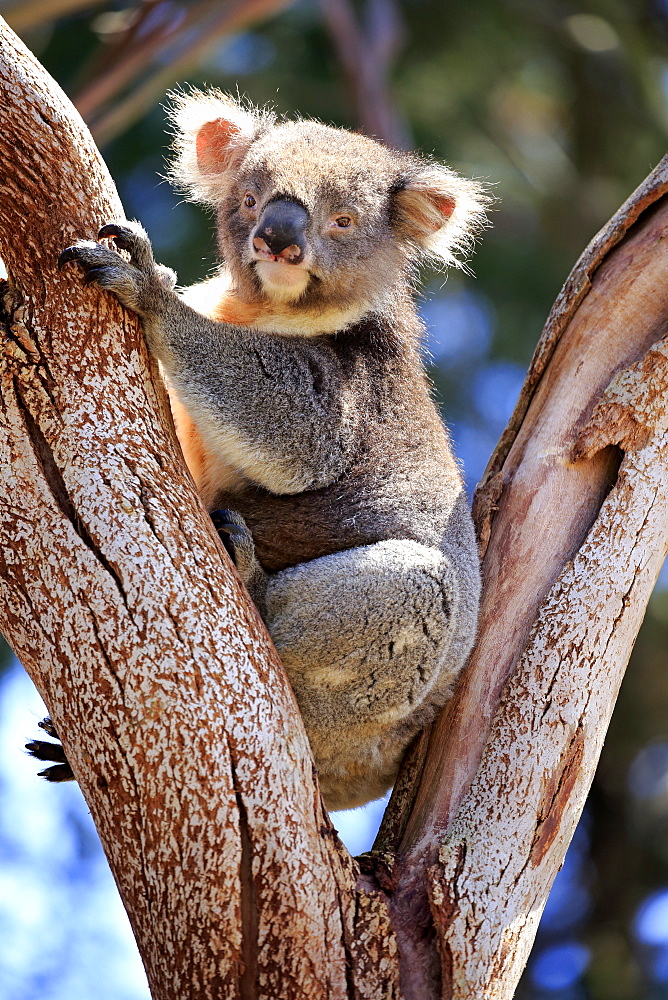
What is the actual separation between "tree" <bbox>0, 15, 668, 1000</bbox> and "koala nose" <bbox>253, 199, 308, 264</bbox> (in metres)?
0.81

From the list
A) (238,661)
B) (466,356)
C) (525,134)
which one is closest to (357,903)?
(238,661)

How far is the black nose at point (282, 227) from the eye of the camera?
3.61 m

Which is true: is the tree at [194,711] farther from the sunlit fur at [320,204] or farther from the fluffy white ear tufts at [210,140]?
the fluffy white ear tufts at [210,140]

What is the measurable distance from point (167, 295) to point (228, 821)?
1516 mm

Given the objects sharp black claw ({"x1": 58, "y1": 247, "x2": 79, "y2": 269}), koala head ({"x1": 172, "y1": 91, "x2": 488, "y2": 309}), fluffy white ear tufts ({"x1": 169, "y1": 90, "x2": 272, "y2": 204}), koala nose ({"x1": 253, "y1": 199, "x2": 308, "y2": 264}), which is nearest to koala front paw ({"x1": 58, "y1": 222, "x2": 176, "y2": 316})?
sharp black claw ({"x1": 58, "y1": 247, "x2": 79, "y2": 269})

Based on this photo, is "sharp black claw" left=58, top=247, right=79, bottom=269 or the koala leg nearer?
"sharp black claw" left=58, top=247, right=79, bottom=269

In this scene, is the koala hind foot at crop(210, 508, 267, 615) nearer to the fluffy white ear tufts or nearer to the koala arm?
the koala arm

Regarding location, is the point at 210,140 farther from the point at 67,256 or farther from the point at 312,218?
the point at 67,256

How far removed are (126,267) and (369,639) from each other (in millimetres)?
1345

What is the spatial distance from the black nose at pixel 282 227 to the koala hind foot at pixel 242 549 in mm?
951

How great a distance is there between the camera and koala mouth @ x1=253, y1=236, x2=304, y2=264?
3.63m

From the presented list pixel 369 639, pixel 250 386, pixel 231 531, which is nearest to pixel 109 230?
pixel 250 386

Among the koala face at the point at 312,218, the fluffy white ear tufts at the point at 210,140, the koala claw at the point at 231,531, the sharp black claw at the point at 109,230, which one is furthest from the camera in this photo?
the fluffy white ear tufts at the point at 210,140

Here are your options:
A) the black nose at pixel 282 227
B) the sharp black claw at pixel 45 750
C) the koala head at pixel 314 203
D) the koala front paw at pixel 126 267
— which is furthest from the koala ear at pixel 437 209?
the sharp black claw at pixel 45 750
